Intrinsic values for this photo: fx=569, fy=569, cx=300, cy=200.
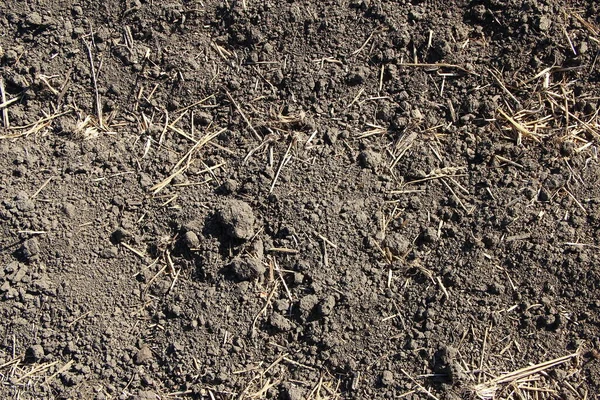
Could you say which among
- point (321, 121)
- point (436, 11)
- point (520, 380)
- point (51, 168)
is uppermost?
point (436, 11)

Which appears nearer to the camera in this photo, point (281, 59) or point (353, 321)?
point (353, 321)

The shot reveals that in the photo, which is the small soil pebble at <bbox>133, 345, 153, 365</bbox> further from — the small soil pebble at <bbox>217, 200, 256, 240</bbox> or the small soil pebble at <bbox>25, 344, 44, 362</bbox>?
the small soil pebble at <bbox>217, 200, 256, 240</bbox>

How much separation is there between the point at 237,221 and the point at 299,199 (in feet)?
1.08

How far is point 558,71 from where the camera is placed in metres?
2.98

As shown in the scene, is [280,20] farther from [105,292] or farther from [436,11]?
[105,292]

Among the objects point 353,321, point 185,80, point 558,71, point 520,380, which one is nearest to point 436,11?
point 558,71

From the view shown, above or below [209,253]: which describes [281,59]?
above

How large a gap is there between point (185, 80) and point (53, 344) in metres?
1.47

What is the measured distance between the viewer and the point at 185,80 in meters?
3.00

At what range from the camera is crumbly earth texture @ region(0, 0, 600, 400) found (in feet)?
8.91

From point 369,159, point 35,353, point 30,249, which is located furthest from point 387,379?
point 30,249

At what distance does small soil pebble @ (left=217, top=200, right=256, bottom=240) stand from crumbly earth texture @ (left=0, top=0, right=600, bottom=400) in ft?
0.04

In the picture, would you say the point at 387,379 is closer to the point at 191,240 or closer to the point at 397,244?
the point at 397,244

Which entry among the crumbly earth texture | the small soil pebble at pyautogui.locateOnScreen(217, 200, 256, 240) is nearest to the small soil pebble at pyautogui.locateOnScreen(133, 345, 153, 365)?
the crumbly earth texture
